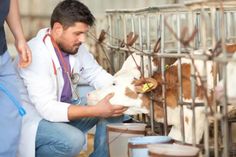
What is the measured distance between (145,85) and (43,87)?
74 centimetres

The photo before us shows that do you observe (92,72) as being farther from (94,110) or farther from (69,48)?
(94,110)

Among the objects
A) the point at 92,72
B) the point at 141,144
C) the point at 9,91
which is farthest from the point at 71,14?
the point at 141,144

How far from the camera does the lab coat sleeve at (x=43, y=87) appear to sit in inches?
163

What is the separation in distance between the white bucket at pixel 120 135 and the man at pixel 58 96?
0.14 meters

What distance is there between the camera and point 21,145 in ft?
13.6

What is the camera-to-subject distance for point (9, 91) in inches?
143

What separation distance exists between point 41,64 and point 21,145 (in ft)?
1.93

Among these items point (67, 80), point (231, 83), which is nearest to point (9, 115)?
point (67, 80)

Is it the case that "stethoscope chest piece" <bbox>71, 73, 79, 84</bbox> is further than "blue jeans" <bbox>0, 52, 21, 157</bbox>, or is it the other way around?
"stethoscope chest piece" <bbox>71, 73, 79, 84</bbox>

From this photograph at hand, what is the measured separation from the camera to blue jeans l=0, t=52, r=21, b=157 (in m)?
3.59

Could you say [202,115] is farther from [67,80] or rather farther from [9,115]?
[9,115]

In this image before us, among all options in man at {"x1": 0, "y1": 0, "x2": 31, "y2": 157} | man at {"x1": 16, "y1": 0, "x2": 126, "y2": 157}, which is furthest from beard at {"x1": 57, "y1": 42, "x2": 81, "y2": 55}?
man at {"x1": 0, "y1": 0, "x2": 31, "y2": 157}

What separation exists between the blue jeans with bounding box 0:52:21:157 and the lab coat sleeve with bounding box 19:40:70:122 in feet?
1.49

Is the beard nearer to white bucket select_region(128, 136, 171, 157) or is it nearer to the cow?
the cow
